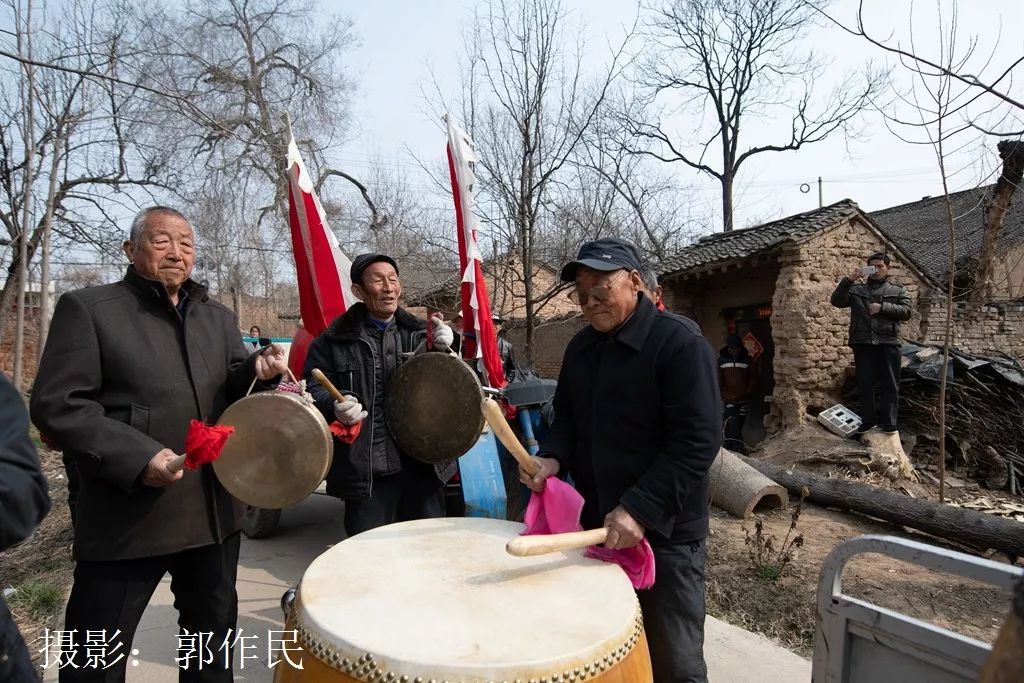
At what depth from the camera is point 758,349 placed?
33.7 feet

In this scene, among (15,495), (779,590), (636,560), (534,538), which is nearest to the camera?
(15,495)

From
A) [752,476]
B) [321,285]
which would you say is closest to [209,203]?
[321,285]

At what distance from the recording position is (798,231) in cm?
880

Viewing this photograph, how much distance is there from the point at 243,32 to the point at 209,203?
520 cm

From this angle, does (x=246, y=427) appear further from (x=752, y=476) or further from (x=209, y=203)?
(x=209, y=203)

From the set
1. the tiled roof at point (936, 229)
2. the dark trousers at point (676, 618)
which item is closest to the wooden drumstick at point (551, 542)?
the dark trousers at point (676, 618)

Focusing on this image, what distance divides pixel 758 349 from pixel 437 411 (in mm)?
8914

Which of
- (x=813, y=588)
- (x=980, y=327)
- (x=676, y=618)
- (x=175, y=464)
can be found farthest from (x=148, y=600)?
(x=980, y=327)

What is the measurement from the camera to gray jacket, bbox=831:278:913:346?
686 cm

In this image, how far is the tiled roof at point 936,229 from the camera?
14.4m

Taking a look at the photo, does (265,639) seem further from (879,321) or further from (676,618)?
(879,321)

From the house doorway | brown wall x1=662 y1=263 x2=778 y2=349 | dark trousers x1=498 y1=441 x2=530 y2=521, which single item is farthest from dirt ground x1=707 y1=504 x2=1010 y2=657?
brown wall x1=662 y1=263 x2=778 y2=349

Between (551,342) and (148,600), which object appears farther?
(551,342)

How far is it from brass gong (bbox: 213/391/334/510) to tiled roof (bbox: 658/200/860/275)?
8.23 m
